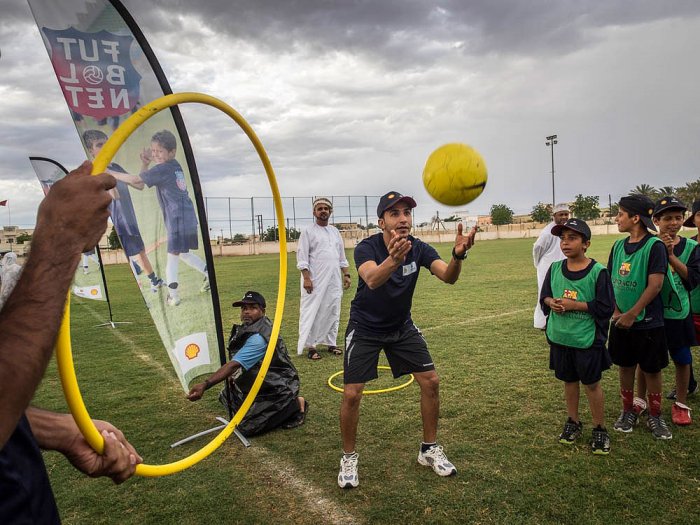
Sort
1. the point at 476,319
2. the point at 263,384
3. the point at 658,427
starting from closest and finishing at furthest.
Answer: the point at 658,427 → the point at 263,384 → the point at 476,319

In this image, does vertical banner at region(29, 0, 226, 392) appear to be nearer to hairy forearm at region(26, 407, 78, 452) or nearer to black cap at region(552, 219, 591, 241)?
hairy forearm at region(26, 407, 78, 452)

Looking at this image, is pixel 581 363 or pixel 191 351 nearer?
pixel 581 363

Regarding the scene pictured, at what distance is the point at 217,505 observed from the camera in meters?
3.68

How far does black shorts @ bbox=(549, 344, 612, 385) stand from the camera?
423 cm

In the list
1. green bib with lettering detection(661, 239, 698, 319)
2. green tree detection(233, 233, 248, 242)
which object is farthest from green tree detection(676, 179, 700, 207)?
green bib with lettering detection(661, 239, 698, 319)

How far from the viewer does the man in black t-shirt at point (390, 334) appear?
4.02 metres

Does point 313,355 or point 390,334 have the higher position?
point 390,334

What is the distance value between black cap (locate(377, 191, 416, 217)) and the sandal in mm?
4292

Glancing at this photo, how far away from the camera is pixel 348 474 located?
3891 mm

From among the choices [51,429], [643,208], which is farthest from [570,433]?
[51,429]

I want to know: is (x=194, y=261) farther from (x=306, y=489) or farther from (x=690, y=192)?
(x=690, y=192)

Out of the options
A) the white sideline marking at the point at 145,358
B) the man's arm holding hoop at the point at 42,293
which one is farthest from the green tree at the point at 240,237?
the man's arm holding hoop at the point at 42,293

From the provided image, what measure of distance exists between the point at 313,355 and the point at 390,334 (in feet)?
12.9

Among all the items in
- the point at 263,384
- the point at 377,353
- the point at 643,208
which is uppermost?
the point at 643,208
